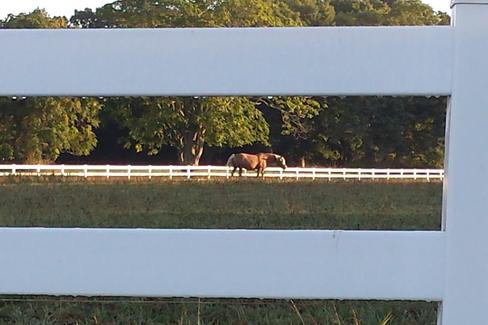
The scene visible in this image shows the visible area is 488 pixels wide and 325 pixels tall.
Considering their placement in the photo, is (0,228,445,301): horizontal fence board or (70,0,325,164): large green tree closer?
(0,228,445,301): horizontal fence board

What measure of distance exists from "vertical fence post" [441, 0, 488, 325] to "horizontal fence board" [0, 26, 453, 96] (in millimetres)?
29

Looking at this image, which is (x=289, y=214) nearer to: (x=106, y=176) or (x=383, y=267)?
(x=383, y=267)

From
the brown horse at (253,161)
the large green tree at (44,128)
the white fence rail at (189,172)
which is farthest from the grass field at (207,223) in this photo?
the brown horse at (253,161)

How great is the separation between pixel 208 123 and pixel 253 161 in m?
2.08

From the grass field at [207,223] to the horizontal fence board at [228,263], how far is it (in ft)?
1.94

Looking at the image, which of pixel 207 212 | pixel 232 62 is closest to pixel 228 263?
pixel 232 62

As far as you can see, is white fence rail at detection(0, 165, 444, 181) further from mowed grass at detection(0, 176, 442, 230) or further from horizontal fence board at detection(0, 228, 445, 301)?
horizontal fence board at detection(0, 228, 445, 301)

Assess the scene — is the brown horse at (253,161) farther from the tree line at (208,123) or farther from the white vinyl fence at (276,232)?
the white vinyl fence at (276,232)

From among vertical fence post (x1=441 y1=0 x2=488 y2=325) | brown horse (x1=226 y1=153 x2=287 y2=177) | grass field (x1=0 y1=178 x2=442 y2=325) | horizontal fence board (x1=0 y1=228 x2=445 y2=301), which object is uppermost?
brown horse (x1=226 y1=153 x2=287 y2=177)

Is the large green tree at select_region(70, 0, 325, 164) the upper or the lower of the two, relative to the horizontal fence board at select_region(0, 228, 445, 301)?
upper

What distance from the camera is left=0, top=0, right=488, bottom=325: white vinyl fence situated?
3.91 ft

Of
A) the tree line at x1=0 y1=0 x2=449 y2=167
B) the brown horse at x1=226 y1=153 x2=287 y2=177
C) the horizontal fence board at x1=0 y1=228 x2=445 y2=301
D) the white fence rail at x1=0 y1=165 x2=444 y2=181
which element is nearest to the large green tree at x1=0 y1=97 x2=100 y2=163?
the tree line at x1=0 y1=0 x2=449 y2=167

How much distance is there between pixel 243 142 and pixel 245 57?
22.0m

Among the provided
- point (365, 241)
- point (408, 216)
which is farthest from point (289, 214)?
point (365, 241)
